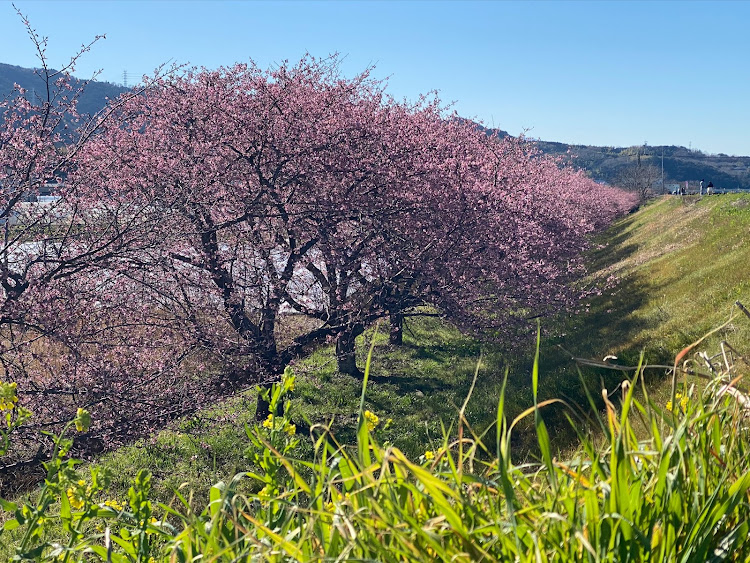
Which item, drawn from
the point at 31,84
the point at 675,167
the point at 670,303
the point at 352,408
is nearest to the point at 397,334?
the point at 352,408

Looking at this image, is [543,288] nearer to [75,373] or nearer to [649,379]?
[649,379]

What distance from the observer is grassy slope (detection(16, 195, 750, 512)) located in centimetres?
935

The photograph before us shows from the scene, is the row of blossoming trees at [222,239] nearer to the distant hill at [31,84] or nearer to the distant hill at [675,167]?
the distant hill at [31,84]

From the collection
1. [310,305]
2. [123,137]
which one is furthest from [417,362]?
[123,137]

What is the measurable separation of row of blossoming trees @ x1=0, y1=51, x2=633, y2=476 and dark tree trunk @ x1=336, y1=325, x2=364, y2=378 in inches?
3.1

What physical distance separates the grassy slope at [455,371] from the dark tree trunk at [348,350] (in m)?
0.28

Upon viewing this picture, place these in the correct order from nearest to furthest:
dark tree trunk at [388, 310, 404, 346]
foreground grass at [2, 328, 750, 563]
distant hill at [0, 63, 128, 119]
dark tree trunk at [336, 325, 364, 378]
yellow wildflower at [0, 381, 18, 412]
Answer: foreground grass at [2, 328, 750, 563], yellow wildflower at [0, 381, 18, 412], dark tree trunk at [336, 325, 364, 378], dark tree trunk at [388, 310, 404, 346], distant hill at [0, 63, 128, 119]

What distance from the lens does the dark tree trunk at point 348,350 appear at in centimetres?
1132

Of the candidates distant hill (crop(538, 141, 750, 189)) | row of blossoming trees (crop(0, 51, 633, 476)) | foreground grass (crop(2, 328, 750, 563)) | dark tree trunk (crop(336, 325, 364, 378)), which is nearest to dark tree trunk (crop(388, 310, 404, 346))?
row of blossoming trees (crop(0, 51, 633, 476))

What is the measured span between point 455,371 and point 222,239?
20.1 feet

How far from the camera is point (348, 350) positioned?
12609 mm

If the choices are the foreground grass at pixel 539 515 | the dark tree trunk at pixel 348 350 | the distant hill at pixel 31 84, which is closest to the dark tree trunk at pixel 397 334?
the dark tree trunk at pixel 348 350

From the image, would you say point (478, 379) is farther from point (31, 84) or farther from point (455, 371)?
point (31, 84)

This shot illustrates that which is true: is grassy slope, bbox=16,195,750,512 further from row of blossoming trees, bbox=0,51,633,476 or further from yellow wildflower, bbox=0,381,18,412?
yellow wildflower, bbox=0,381,18,412
